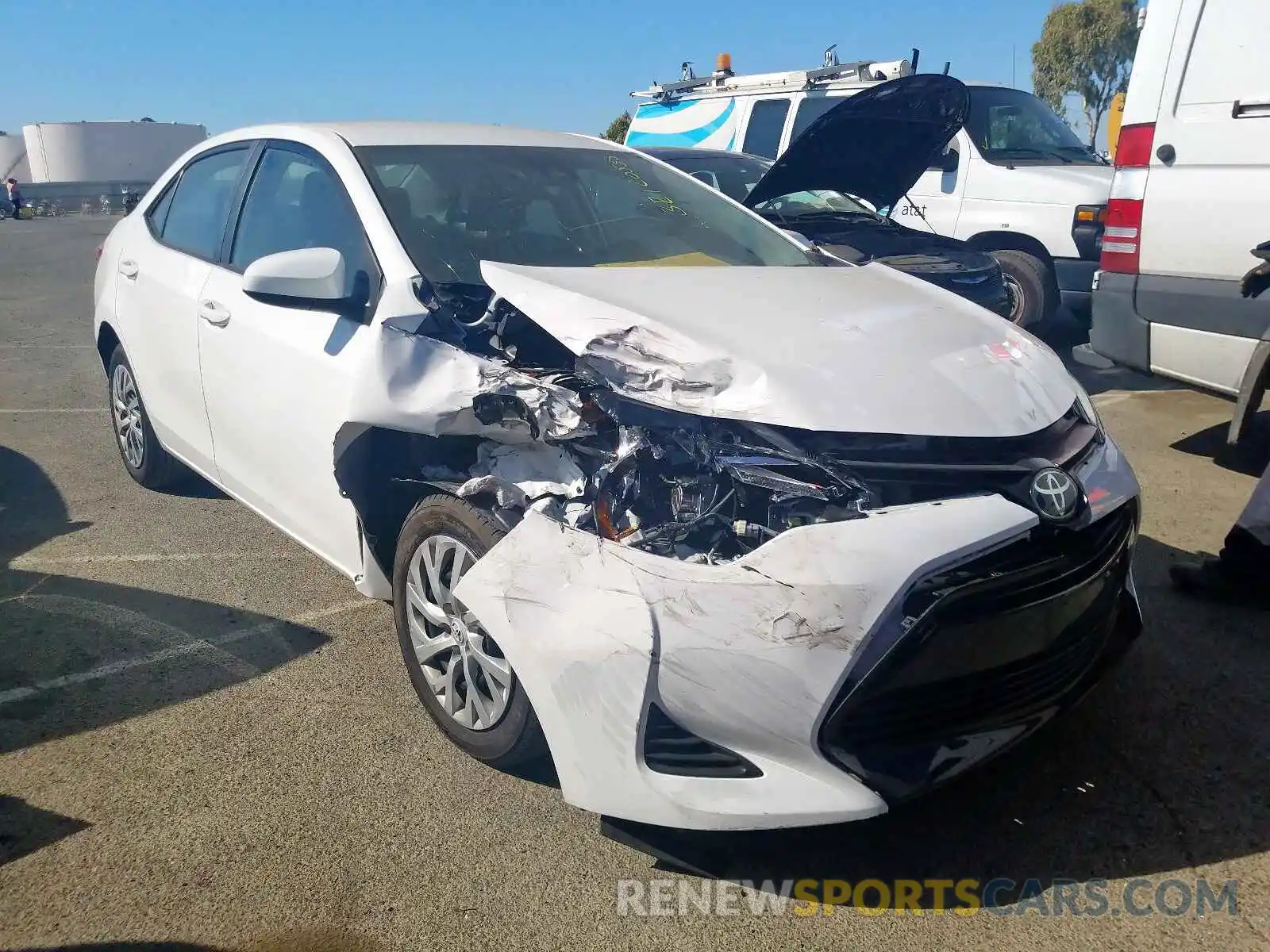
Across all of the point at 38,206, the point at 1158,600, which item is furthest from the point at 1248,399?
the point at 38,206

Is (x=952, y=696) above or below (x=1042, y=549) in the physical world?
below

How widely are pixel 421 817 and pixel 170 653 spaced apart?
1.38 meters

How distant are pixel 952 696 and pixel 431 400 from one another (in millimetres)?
1471

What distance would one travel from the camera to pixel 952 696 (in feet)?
7.13

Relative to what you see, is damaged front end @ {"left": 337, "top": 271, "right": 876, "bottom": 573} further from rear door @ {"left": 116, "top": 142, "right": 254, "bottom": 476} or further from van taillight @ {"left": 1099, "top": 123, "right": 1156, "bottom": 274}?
van taillight @ {"left": 1099, "top": 123, "right": 1156, "bottom": 274}

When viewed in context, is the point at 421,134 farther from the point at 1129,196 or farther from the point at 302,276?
the point at 1129,196

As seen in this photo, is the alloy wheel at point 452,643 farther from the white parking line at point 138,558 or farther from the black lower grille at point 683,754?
the white parking line at point 138,558

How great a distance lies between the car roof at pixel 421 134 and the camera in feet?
11.7

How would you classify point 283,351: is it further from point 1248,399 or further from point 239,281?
point 1248,399

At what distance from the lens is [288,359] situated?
3.25m

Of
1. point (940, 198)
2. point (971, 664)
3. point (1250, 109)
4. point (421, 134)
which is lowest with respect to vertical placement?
point (971, 664)

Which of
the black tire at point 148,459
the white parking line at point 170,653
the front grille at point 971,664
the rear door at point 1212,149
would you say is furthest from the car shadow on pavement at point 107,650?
the rear door at point 1212,149

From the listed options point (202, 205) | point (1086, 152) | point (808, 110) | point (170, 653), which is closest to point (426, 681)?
point (170, 653)

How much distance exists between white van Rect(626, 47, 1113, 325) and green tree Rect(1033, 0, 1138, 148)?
28282 millimetres
